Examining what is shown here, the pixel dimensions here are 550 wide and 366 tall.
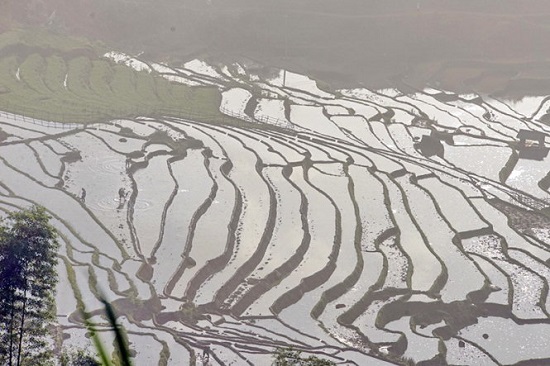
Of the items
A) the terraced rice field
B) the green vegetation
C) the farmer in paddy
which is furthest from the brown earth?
the farmer in paddy

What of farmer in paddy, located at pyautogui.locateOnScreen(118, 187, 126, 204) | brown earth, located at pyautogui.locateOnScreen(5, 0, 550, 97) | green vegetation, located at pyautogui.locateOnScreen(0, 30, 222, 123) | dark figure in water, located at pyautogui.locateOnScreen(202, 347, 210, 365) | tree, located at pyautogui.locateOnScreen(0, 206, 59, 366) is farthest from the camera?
brown earth, located at pyautogui.locateOnScreen(5, 0, 550, 97)

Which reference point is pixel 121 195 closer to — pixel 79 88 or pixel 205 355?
pixel 205 355

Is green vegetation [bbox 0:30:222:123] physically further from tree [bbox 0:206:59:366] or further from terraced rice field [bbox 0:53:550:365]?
tree [bbox 0:206:59:366]

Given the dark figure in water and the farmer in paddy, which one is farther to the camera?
the farmer in paddy

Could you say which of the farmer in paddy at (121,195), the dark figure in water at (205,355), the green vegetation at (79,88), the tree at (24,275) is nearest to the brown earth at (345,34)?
the green vegetation at (79,88)

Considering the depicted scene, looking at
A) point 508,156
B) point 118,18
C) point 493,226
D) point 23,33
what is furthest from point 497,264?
point 118,18
